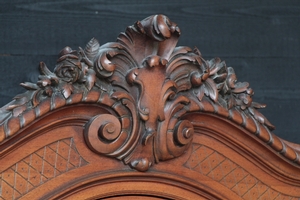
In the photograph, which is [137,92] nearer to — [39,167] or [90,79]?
[90,79]

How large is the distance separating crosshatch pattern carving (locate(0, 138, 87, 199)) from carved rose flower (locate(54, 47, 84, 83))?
5.0 inches

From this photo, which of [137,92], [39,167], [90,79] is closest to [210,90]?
[137,92]

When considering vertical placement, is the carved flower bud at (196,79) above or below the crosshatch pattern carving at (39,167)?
above

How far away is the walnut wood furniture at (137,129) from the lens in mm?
1162

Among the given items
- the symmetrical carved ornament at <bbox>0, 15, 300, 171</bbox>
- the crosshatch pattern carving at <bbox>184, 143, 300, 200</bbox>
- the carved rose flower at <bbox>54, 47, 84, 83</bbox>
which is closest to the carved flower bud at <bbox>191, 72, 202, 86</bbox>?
the symmetrical carved ornament at <bbox>0, 15, 300, 171</bbox>

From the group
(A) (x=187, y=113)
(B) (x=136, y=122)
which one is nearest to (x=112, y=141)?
(B) (x=136, y=122)

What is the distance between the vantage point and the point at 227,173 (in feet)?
4.59

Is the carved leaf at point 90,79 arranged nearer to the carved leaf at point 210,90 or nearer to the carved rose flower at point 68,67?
the carved rose flower at point 68,67

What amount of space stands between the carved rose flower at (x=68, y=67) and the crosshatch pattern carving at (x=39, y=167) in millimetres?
128

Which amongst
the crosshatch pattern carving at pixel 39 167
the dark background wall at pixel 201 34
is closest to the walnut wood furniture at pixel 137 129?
the crosshatch pattern carving at pixel 39 167

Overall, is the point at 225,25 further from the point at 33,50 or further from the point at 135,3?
the point at 33,50

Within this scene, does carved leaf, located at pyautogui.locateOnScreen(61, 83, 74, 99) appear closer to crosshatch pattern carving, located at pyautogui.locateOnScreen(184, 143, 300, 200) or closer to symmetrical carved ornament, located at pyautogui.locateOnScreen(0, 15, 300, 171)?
symmetrical carved ornament, located at pyautogui.locateOnScreen(0, 15, 300, 171)

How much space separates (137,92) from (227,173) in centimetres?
31

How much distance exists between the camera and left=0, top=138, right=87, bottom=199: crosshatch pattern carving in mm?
1143
